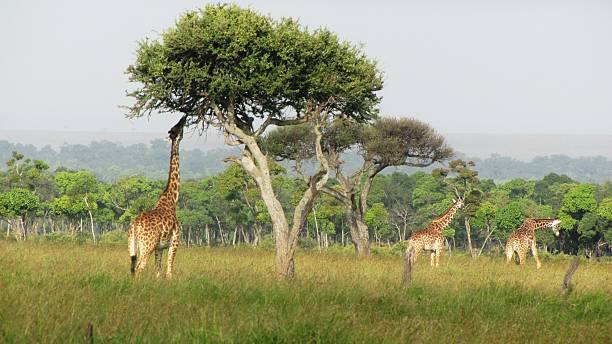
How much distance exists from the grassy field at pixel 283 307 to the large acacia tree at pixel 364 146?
16.1 metres

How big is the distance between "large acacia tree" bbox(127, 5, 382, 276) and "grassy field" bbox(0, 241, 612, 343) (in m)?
3.38

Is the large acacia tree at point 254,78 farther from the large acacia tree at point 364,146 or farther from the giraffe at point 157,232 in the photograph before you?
the large acacia tree at point 364,146

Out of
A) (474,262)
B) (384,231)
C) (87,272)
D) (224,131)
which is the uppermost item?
(224,131)

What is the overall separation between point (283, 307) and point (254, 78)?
975cm

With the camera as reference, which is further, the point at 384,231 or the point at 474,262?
the point at 384,231

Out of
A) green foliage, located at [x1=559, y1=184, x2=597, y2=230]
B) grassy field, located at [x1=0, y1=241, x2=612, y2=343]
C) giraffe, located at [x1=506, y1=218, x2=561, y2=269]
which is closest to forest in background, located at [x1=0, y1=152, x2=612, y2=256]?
green foliage, located at [x1=559, y1=184, x2=597, y2=230]

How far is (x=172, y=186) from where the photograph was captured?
19.3 m

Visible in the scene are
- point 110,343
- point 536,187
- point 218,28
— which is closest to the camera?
point 110,343

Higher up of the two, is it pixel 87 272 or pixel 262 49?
pixel 262 49

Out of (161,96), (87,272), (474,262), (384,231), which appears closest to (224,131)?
(161,96)

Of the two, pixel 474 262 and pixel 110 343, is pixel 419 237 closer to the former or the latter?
pixel 474 262

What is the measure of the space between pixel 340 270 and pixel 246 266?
293cm

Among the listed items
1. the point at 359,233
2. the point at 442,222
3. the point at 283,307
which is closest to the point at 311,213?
the point at 359,233

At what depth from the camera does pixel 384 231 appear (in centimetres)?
11406
